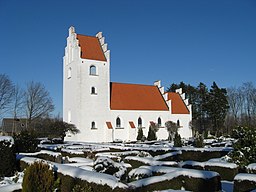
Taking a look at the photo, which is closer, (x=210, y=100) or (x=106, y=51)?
(x=106, y=51)

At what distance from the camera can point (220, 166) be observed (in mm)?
10500

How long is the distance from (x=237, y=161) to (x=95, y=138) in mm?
25626

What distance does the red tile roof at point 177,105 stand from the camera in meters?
43.9

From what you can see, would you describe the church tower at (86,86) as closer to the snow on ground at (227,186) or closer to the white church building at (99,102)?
the white church building at (99,102)

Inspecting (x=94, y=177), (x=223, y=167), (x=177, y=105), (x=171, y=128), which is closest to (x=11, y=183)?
(x=94, y=177)

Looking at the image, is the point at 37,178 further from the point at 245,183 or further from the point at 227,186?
the point at 227,186

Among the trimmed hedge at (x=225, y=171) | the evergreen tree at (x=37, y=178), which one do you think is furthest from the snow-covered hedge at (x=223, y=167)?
the evergreen tree at (x=37, y=178)

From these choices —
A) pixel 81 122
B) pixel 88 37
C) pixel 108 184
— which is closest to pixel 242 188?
pixel 108 184

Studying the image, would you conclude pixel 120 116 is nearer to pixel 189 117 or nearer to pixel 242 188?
pixel 189 117

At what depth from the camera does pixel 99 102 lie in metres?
36.2

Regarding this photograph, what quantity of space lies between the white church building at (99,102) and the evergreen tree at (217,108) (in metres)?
18.8

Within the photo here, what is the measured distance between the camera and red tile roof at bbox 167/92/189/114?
43.9 meters

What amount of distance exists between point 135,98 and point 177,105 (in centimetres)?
808

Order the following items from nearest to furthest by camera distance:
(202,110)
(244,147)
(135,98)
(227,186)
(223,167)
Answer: (227,186)
(223,167)
(244,147)
(135,98)
(202,110)
